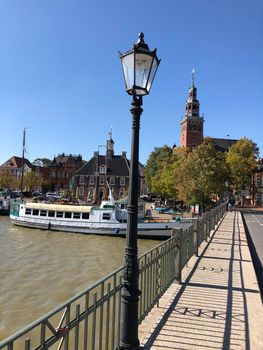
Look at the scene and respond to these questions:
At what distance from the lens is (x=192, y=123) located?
3996 inches

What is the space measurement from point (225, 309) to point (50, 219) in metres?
34.2

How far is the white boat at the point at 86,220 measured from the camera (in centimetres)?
3459

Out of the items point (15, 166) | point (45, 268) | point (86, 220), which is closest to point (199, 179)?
point (86, 220)

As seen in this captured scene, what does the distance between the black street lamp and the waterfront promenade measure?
2.17 ft

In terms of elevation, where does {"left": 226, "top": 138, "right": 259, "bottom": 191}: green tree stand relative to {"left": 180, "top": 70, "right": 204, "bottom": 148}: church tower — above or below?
below

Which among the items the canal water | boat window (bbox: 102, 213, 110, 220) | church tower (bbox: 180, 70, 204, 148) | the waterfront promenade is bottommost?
the canal water

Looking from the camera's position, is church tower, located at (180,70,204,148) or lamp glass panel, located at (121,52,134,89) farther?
church tower, located at (180,70,204,148)

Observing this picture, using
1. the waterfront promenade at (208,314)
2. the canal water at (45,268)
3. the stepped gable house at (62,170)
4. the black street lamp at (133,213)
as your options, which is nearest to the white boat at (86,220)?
the canal water at (45,268)

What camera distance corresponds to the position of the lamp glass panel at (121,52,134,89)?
4.87m

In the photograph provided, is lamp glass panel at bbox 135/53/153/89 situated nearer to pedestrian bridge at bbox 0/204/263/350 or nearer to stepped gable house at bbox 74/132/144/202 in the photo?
pedestrian bridge at bbox 0/204/263/350

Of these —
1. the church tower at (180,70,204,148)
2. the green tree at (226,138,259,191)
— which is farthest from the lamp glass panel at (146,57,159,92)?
the church tower at (180,70,204,148)

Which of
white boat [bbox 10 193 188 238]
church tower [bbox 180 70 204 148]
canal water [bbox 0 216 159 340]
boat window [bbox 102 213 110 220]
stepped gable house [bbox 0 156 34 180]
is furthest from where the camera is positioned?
stepped gable house [bbox 0 156 34 180]

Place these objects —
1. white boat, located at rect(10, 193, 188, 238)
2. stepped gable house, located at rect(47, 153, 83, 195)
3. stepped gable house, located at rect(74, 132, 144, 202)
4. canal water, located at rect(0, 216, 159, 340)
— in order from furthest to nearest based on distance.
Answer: stepped gable house, located at rect(47, 153, 83, 195), stepped gable house, located at rect(74, 132, 144, 202), white boat, located at rect(10, 193, 188, 238), canal water, located at rect(0, 216, 159, 340)

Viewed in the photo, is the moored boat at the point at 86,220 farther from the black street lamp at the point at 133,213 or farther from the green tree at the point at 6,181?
the green tree at the point at 6,181
